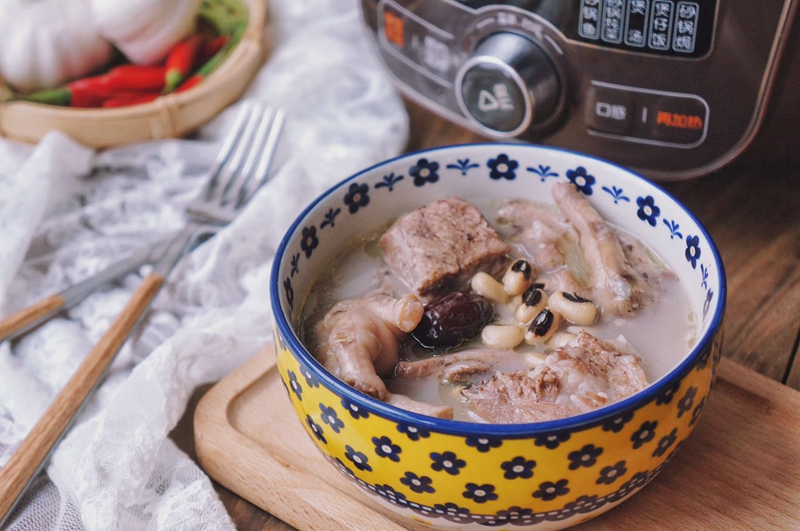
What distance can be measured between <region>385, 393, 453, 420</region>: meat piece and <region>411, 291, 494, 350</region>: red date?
0.11 m

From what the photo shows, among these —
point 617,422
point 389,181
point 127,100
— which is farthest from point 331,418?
point 127,100

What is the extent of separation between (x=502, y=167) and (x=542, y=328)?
0.85ft

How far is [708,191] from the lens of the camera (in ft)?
4.44

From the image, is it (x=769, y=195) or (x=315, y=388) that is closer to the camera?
(x=315, y=388)

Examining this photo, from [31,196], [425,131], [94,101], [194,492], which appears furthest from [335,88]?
[194,492]

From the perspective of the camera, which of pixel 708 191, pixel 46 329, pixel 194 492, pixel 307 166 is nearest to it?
pixel 194 492

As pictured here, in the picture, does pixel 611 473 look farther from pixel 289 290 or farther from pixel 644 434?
pixel 289 290

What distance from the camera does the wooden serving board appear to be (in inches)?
34.1

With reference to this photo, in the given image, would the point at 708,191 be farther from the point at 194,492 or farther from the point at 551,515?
the point at 194,492

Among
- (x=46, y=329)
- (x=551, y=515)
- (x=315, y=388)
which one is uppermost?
(x=315, y=388)

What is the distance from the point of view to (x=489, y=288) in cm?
96

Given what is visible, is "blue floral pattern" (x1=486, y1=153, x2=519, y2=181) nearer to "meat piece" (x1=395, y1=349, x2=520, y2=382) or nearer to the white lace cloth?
"meat piece" (x1=395, y1=349, x2=520, y2=382)

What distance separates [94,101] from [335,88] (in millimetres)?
465

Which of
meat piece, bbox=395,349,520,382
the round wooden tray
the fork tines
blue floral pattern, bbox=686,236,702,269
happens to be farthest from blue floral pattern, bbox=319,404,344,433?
the round wooden tray
